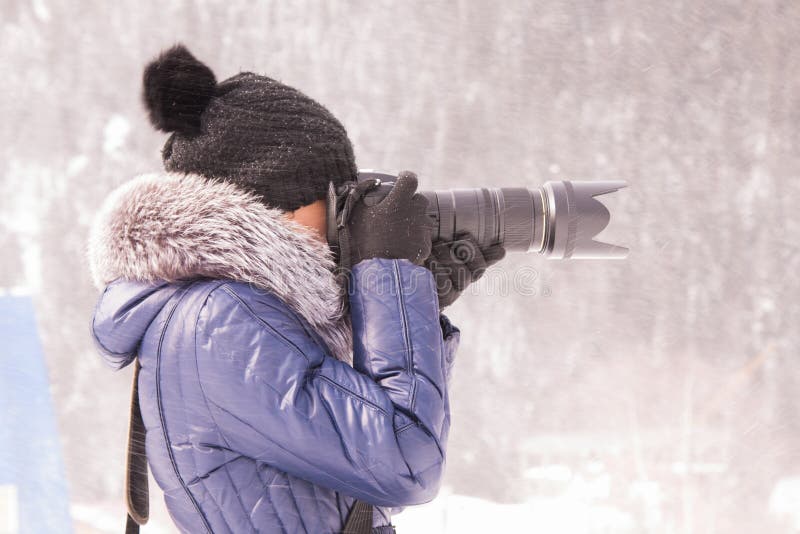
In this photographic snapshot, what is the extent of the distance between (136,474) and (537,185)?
1120mm

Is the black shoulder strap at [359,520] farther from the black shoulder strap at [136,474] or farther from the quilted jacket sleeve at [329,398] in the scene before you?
the black shoulder strap at [136,474]

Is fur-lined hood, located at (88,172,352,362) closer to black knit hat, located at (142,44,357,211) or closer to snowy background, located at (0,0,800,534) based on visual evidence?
black knit hat, located at (142,44,357,211)

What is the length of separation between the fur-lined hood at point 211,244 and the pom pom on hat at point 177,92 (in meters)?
0.05

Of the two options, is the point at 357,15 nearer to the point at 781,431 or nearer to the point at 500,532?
the point at 500,532

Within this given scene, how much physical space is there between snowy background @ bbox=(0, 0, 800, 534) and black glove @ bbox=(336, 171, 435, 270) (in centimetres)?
92

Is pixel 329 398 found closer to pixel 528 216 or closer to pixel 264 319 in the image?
pixel 264 319

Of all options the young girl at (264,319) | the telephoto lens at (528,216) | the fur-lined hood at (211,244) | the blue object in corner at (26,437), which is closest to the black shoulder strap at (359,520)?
the young girl at (264,319)

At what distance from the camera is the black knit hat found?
647 millimetres

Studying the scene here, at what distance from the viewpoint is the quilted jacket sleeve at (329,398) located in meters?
0.56

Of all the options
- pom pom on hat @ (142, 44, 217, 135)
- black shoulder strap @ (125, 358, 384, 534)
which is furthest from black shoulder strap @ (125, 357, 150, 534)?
pom pom on hat @ (142, 44, 217, 135)

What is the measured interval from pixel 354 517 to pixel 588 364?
109 cm

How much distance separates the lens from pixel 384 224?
2.11ft

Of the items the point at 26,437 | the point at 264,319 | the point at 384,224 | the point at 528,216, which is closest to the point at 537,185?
the point at 528,216

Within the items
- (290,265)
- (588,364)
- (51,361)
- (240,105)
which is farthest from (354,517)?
(51,361)
